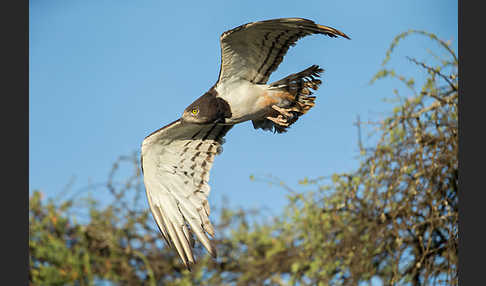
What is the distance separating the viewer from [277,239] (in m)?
3.85

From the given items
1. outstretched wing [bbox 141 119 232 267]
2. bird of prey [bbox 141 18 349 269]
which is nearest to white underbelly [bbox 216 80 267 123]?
bird of prey [bbox 141 18 349 269]

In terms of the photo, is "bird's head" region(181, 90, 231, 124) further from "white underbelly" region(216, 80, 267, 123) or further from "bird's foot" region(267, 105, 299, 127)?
"bird's foot" region(267, 105, 299, 127)

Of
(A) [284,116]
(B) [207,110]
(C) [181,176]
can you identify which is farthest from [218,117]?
(C) [181,176]

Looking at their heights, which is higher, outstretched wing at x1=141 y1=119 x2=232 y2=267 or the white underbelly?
the white underbelly

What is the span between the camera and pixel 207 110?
2.16 meters

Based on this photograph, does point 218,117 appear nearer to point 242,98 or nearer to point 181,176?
point 242,98

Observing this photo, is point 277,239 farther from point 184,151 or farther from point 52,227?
point 52,227

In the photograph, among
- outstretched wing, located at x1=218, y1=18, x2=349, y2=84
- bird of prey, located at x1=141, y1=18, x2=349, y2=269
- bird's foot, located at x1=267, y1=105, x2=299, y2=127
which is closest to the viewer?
outstretched wing, located at x1=218, y1=18, x2=349, y2=84

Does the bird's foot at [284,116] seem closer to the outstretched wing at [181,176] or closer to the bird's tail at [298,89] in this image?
the bird's tail at [298,89]

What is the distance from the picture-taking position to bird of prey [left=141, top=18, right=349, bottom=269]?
2100mm

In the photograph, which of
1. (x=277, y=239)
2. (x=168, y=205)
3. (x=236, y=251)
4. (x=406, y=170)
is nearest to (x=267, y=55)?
(x=168, y=205)

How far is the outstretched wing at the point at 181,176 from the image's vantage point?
8.11ft

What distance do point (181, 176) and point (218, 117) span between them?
518 millimetres

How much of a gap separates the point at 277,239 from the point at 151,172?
59.6 inches
